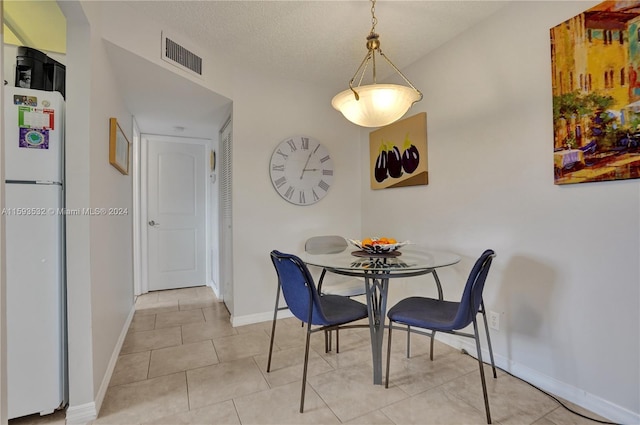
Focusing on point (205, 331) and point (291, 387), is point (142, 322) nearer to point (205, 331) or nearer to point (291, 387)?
point (205, 331)

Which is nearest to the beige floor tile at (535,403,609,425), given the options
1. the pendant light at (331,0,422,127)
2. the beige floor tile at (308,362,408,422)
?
the beige floor tile at (308,362,408,422)

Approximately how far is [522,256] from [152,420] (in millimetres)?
2263

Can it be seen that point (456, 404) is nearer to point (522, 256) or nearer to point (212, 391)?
point (522, 256)

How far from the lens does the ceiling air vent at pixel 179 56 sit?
2227 millimetres

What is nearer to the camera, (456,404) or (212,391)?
(456,404)

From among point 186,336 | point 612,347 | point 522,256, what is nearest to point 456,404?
point 612,347

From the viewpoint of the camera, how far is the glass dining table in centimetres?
171

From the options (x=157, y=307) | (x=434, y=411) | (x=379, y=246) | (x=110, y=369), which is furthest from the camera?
(x=157, y=307)

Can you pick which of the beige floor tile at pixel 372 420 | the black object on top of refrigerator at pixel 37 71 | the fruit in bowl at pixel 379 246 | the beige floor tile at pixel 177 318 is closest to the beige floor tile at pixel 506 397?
the beige floor tile at pixel 372 420

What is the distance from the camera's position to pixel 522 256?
1938 mm

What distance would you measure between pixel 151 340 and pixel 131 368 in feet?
1.54

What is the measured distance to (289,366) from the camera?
6.98 feet

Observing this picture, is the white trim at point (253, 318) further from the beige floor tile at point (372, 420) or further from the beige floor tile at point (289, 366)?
the beige floor tile at point (372, 420)

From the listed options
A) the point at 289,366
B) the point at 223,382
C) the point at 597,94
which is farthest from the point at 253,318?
the point at 597,94
